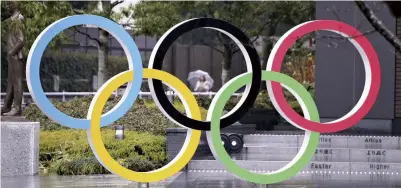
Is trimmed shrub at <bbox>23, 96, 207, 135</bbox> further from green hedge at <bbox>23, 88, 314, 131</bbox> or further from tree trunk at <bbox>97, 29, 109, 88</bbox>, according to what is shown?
tree trunk at <bbox>97, 29, 109, 88</bbox>

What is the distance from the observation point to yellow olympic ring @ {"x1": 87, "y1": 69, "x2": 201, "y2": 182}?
11711mm

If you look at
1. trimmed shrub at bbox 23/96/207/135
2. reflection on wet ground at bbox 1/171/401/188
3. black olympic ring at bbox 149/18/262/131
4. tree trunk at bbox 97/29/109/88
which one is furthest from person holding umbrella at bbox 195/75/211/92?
black olympic ring at bbox 149/18/262/131

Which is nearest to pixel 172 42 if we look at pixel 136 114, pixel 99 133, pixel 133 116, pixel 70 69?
pixel 99 133

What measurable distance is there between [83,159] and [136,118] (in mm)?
3599

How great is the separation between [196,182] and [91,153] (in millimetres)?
3358

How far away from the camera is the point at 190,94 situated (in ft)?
39.8

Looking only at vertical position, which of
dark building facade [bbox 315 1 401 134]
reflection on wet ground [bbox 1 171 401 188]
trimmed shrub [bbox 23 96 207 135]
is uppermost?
dark building facade [bbox 315 1 401 134]

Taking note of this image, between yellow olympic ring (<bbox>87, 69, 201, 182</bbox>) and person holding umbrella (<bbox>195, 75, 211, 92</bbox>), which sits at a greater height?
person holding umbrella (<bbox>195, 75, 211, 92</bbox>)

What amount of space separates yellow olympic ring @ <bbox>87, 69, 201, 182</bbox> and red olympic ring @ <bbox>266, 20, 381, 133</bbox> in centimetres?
125

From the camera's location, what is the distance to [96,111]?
11727 mm

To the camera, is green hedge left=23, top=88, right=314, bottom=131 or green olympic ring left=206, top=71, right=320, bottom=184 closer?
green olympic ring left=206, top=71, right=320, bottom=184

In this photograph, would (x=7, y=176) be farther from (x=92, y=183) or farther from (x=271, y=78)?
(x=271, y=78)

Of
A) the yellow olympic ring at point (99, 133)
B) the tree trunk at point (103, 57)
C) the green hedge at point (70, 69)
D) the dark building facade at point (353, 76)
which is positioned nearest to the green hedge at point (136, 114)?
the dark building facade at point (353, 76)

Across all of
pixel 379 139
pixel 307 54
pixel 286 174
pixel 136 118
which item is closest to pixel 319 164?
pixel 379 139
